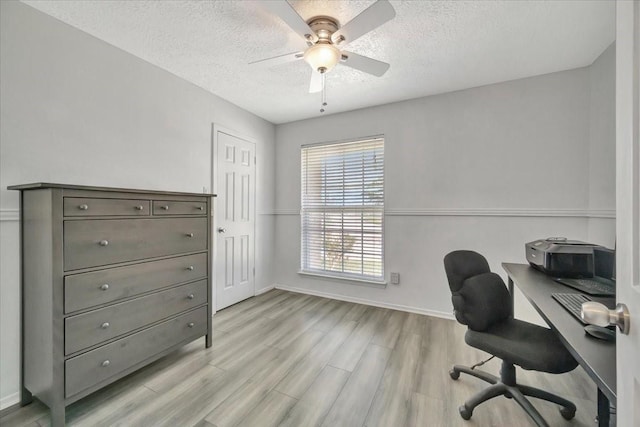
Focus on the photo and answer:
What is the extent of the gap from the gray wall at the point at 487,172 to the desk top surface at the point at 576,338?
3.63 ft

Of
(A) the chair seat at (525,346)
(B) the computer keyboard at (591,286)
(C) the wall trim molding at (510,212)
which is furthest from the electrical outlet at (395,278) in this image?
(B) the computer keyboard at (591,286)

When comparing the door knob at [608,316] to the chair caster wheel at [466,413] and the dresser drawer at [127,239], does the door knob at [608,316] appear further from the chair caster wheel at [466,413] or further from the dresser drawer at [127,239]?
the dresser drawer at [127,239]

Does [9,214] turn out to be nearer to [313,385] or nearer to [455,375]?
[313,385]

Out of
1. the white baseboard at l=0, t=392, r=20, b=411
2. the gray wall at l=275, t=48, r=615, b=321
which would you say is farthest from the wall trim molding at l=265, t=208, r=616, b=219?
the white baseboard at l=0, t=392, r=20, b=411

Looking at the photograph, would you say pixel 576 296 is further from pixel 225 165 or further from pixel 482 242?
pixel 225 165

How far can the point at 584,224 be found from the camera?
235 centimetres

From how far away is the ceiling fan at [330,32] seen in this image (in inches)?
54.0

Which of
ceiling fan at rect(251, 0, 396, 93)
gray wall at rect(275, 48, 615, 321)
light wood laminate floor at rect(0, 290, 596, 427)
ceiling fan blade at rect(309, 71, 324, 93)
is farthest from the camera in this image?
gray wall at rect(275, 48, 615, 321)

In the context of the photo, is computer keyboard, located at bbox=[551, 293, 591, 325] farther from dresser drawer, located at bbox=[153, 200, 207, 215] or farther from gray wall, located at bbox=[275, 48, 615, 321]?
dresser drawer, located at bbox=[153, 200, 207, 215]

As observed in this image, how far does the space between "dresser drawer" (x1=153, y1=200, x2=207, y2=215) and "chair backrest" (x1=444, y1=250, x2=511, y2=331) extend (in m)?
1.94

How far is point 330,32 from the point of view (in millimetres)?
1747

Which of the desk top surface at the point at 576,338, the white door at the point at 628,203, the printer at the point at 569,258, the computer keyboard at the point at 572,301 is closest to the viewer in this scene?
the white door at the point at 628,203

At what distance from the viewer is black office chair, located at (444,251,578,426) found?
4.29ft

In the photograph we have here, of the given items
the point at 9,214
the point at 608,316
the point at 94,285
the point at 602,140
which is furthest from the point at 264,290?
the point at 602,140
